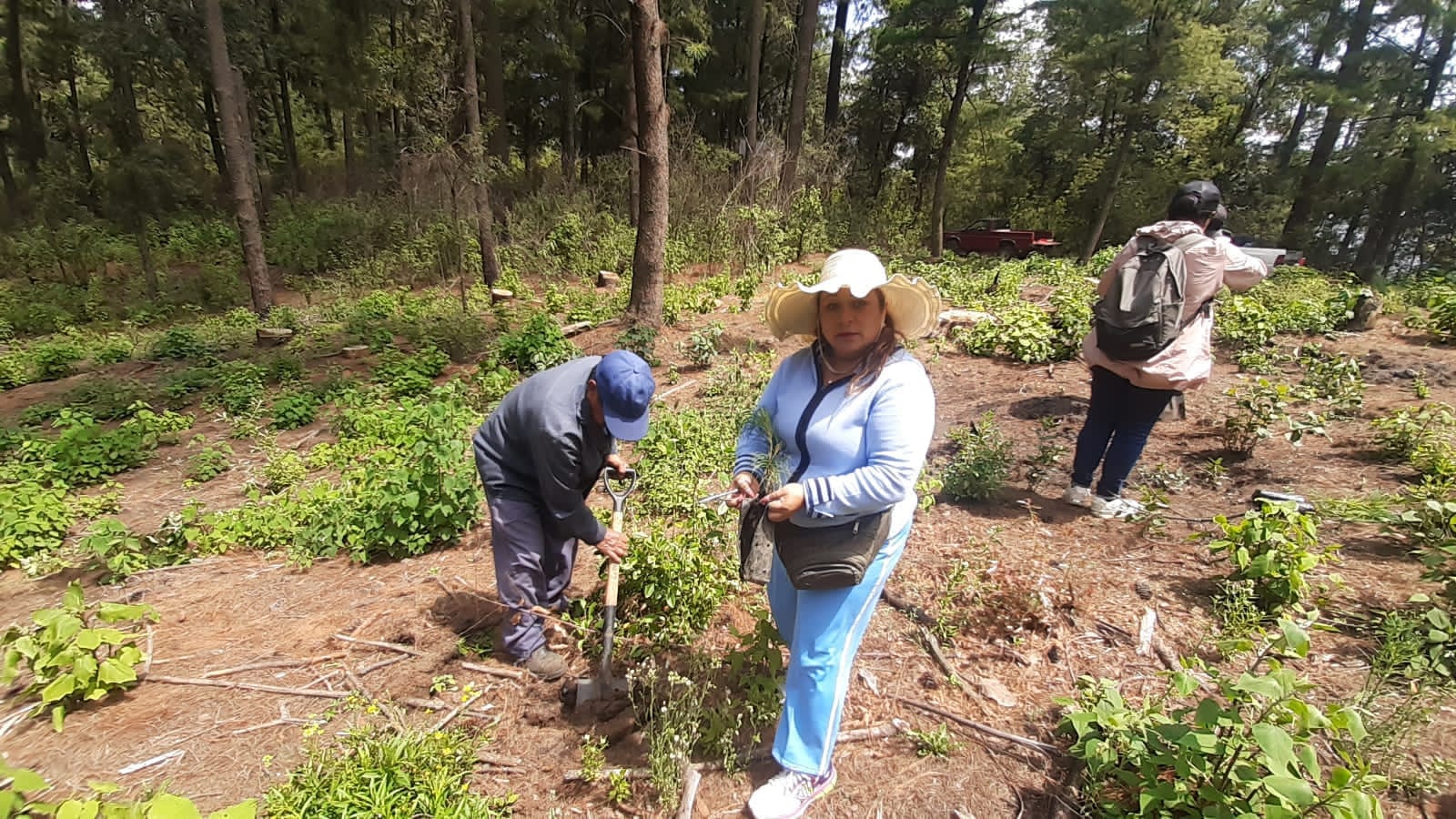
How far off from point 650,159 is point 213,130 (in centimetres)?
2222

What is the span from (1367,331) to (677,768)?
9948 millimetres

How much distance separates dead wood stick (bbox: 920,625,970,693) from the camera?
2.74 m

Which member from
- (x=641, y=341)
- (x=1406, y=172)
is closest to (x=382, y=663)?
(x=641, y=341)

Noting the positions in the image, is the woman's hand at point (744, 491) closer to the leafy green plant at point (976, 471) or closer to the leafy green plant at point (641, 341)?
the leafy green plant at point (976, 471)

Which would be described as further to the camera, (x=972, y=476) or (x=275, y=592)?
(x=972, y=476)

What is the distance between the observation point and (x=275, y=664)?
2.88 meters

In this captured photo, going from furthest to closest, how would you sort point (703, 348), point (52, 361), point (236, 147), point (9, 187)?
point (9, 187)
point (236, 147)
point (52, 361)
point (703, 348)


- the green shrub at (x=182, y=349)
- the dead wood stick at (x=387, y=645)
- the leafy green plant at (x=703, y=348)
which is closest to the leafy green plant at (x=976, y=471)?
the dead wood stick at (x=387, y=645)

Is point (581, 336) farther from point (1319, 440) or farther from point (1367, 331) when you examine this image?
point (1367, 331)

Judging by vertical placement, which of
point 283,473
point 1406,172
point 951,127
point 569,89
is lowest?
point 283,473

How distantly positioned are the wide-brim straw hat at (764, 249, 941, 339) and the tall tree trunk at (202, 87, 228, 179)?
24295 mm

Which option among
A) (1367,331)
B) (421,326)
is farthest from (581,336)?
(1367,331)

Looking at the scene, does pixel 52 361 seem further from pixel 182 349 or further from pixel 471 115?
pixel 471 115

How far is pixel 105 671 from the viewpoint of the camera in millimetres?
2547
